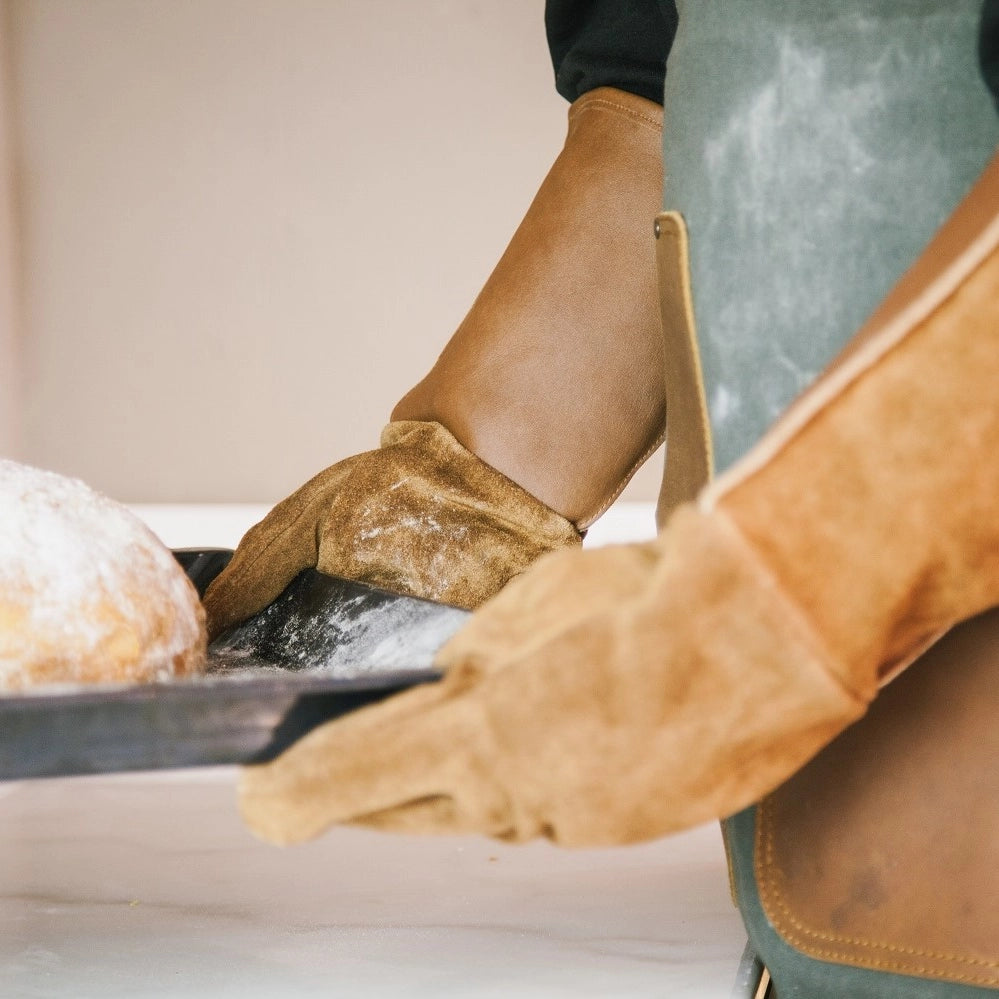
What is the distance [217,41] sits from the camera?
4.14m

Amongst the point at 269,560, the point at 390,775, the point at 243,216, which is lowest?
the point at 243,216

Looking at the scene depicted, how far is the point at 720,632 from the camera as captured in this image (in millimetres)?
411

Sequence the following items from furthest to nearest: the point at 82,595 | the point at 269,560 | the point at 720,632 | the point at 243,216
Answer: the point at 243,216
the point at 269,560
the point at 82,595
the point at 720,632

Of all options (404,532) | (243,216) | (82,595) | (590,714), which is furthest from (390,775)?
(243,216)

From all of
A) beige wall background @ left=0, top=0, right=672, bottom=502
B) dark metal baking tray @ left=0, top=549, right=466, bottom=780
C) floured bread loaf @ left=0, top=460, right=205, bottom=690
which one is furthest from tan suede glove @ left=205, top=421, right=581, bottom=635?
beige wall background @ left=0, top=0, right=672, bottom=502

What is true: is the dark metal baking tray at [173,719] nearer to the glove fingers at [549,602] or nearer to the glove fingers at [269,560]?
the glove fingers at [549,602]

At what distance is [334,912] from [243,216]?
148 inches

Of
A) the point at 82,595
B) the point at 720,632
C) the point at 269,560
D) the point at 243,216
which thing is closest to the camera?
the point at 720,632

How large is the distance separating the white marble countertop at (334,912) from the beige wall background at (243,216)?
327cm

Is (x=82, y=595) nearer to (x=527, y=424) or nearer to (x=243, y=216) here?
(x=527, y=424)

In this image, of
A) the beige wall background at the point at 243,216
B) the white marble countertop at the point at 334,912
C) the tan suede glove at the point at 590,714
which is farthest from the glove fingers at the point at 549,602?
the beige wall background at the point at 243,216

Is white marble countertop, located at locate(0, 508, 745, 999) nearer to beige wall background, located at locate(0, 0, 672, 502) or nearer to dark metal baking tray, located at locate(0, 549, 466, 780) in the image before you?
dark metal baking tray, located at locate(0, 549, 466, 780)

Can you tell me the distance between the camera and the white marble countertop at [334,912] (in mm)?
639

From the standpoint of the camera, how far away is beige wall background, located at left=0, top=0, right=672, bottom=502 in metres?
4.09
